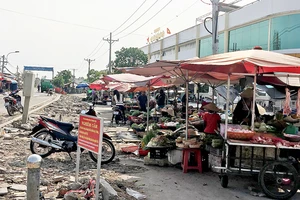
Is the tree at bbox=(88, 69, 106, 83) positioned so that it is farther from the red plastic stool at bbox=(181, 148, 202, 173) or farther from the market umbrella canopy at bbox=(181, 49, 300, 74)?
the market umbrella canopy at bbox=(181, 49, 300, 74)

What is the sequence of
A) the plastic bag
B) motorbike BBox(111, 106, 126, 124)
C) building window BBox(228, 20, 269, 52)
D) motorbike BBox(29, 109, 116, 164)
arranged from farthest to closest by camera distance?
building window BBox(228, 20, 269, 52) → motorbike BBox(111, 106, 126, 124) → motorbike BBox(29, 109, 116, 164) → the plastic bag

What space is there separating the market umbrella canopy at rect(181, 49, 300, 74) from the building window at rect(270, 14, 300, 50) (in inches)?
752

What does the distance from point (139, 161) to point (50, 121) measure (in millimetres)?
2382

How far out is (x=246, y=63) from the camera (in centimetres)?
583

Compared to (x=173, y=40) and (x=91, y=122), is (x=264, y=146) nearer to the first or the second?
(x=91, y=122)

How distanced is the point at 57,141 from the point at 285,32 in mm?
21935

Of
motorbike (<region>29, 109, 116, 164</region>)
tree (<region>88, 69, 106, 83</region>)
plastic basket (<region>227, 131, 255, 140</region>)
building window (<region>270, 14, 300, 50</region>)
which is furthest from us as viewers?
tree (<region>88, 69, 106, 83</region>)

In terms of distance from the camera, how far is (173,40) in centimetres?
4916

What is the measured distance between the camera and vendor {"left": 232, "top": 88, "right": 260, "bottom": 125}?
7920 mm

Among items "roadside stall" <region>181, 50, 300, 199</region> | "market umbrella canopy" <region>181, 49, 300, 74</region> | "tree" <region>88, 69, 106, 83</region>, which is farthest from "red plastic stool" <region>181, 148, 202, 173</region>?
"tree" <region>88, 69, 106, 83</region>

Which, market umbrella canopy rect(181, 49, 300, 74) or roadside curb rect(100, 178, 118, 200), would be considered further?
market umbrella canopy rect(181, 49, 300, 74)

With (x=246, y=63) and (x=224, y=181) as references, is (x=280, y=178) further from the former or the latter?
(x=246, y=63)

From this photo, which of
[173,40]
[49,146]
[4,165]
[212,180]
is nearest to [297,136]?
[212,180]

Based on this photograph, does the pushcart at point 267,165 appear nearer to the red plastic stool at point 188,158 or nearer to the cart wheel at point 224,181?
the cart wheel at point 224,181
